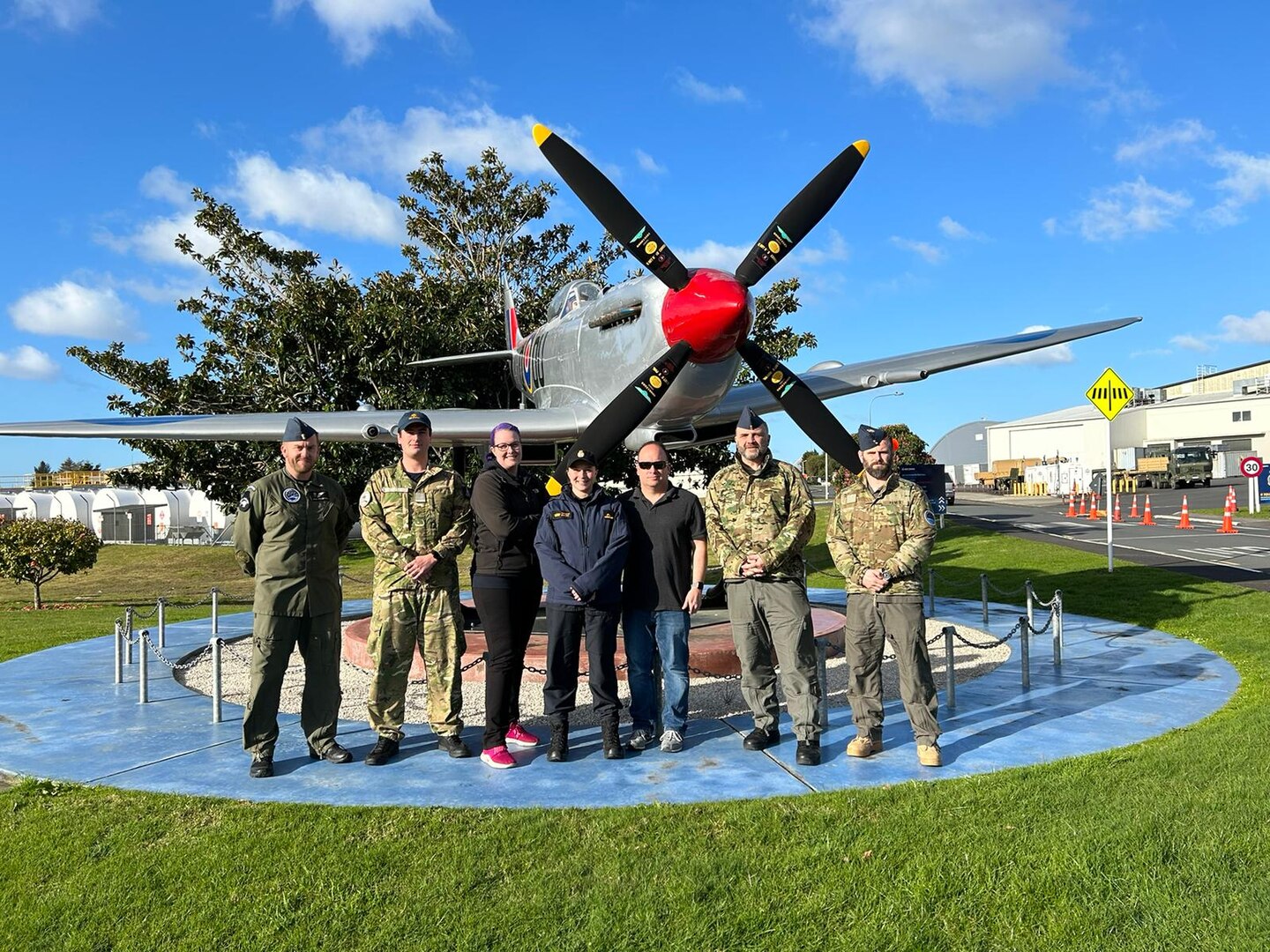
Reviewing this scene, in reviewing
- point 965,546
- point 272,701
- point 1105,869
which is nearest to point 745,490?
point 1105,869

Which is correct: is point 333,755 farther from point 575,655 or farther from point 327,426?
point 327,426

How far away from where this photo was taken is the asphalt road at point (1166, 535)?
15.3 m

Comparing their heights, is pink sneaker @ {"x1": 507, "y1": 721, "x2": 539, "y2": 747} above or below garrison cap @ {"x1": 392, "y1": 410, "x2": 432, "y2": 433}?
below

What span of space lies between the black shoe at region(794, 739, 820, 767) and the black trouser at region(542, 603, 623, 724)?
46.0 inches

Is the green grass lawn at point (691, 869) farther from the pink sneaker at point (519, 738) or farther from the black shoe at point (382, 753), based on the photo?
the pink sneaker at point (519, 738)

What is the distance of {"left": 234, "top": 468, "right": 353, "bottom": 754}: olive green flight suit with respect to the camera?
5211mm

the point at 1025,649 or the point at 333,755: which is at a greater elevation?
the point at 1025,649

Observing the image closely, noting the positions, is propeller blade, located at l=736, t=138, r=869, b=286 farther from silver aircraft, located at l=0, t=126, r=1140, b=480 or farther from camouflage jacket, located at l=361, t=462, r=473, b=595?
camouflage jacket, located at l=361, t=462, r=473, b=595

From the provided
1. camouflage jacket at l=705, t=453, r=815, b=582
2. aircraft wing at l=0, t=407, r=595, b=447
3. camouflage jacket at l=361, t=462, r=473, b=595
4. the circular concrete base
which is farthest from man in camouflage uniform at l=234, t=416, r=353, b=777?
aircraft wing at l=0, t=407, r=595, b=447

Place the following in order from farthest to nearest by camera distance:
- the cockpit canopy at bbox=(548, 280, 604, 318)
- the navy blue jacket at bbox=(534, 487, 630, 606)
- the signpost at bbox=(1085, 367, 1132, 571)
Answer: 1. the signpost at bbox=(1085, 367, 1132, 571)
2. the cockpit canopy at bbox=(548, 280, 604, 318)
3. the navy blue jacket at bbox=(534, 487, 630, 606)

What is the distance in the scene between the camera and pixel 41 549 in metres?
15.5

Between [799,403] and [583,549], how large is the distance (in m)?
3.44

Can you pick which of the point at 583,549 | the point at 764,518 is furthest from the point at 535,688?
the point at 764,518

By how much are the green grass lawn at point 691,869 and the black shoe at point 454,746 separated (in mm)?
1057
